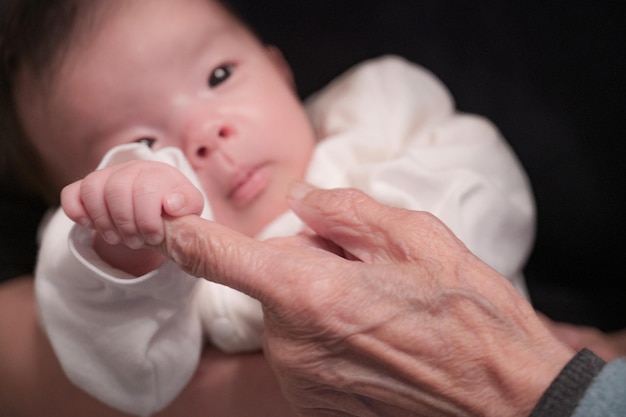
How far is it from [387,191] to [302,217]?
23cm

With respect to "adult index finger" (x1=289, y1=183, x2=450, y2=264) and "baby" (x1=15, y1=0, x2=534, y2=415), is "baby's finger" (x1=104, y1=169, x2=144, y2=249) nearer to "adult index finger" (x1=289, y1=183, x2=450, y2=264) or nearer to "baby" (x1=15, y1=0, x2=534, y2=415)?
"baby" (x1=15, y1=0, x2=534, y2=415)

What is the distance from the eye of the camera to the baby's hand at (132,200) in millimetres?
688

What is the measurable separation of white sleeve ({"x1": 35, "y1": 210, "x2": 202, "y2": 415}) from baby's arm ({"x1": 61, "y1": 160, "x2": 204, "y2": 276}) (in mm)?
96

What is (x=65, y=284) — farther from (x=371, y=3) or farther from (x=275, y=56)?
(x=371, y=3)

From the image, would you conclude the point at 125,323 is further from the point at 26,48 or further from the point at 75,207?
the point at 26,48

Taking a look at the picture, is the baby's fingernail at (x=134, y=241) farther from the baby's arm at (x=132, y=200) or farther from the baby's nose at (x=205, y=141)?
the baby's nose at (x=205, y=141)

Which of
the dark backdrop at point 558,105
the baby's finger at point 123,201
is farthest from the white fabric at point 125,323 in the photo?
the dark backdrop at point 558,105

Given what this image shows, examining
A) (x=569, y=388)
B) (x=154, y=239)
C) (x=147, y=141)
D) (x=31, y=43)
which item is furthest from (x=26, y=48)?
(x=569, y=388)

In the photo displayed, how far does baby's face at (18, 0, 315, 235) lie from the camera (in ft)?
3.31

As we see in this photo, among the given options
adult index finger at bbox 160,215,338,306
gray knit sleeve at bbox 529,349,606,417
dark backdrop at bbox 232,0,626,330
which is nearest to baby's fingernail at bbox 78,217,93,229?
adult index finger at bbox 160,215,338,306

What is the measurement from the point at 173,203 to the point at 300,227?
30cm

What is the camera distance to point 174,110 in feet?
3.34

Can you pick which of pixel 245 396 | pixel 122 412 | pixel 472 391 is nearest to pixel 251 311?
→ pixel 245 396

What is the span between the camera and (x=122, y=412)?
96cm
